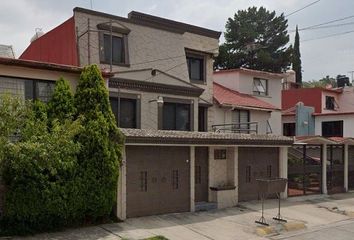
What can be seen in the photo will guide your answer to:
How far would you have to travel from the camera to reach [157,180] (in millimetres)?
17938

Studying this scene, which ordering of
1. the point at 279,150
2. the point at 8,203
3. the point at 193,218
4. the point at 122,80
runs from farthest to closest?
the point at 279,150 < the point at 122,80 < the point at 193,218 < the point at 8,203

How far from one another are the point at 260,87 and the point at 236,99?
4.21 m

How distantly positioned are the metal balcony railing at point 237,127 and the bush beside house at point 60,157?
10.2m

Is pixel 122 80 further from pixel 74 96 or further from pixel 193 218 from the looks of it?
pixel 193 218

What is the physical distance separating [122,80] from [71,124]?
19.5ft

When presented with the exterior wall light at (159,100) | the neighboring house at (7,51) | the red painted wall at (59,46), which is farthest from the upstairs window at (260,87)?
the neighboring house at (7,51)

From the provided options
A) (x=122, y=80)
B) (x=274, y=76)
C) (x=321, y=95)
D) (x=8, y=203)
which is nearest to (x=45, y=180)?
(x=8, y=203)

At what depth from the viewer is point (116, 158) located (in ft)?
51.7

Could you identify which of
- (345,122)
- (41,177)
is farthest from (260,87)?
(41,177)

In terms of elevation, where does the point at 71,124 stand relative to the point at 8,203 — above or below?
above

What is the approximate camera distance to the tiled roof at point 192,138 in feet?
55.0

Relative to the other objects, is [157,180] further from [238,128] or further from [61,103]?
[238,128]

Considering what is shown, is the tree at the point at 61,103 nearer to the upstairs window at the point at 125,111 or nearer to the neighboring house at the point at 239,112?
the upstairs window at the point at 125,111

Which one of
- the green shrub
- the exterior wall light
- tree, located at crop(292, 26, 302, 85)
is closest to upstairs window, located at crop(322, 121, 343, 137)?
tree, located at crop(292, 26, 302, 85)
